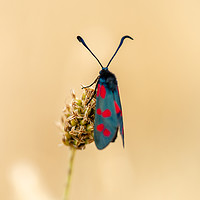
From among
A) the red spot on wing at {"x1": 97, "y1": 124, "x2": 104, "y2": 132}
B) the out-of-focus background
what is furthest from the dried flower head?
the out-of-focus background

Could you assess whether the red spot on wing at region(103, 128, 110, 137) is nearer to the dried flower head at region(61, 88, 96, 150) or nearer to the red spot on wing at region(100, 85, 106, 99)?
the dried flower head at region(61, 88, 96, 150)

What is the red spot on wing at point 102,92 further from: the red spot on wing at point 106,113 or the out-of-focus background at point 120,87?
the out-of-focus background at point 120,87

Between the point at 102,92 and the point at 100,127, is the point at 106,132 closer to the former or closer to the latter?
the point at 100,127

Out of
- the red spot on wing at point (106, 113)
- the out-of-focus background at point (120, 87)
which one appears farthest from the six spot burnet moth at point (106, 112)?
the out-of-focus background at point (120, 87)

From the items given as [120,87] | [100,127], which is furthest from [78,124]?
[120,87]
